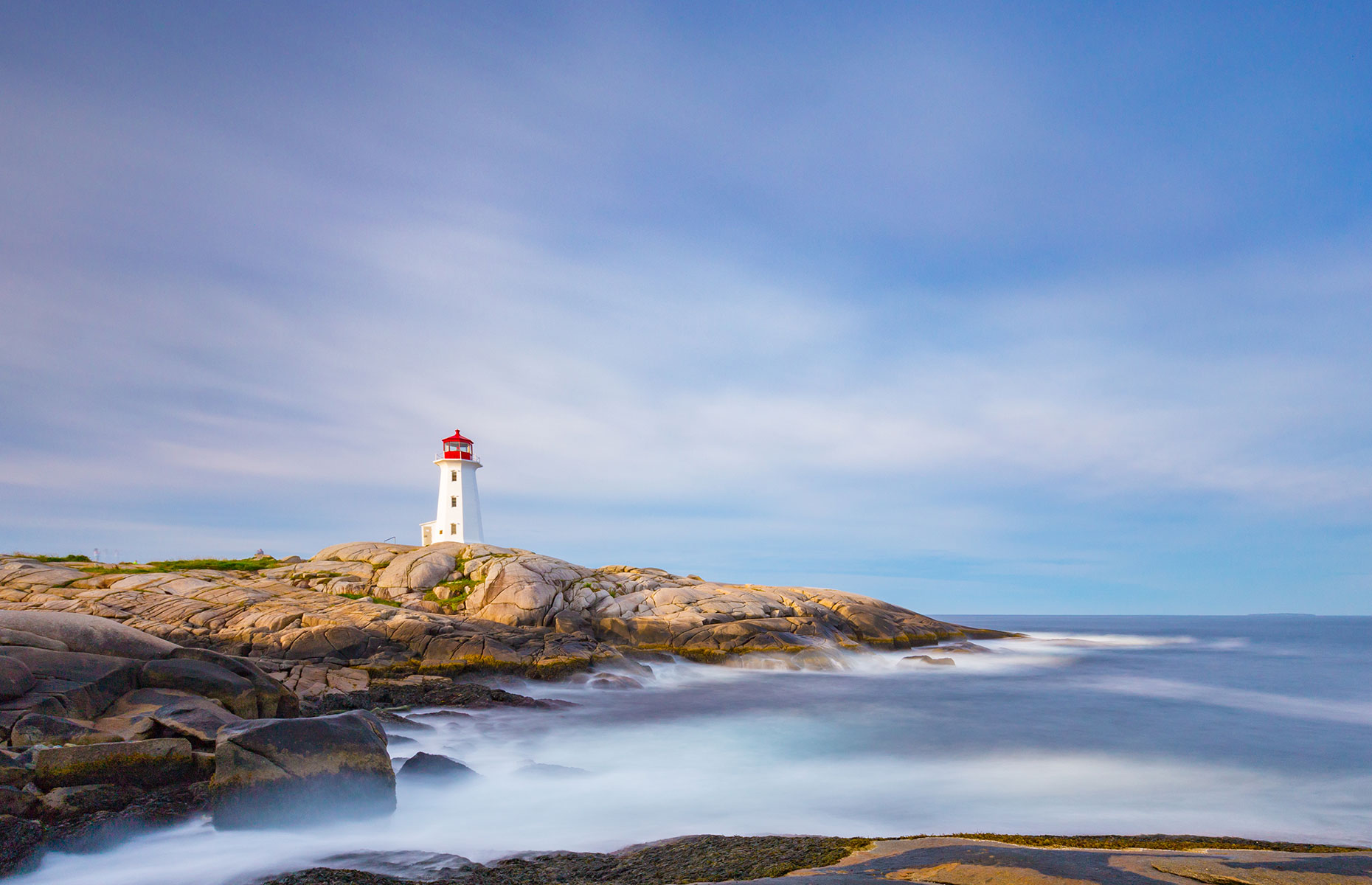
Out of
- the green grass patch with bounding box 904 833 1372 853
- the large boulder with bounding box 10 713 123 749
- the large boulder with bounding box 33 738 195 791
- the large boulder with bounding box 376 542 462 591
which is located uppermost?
the large boulder with bounding box 376 542 462 591

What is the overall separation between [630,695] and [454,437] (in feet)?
74.5

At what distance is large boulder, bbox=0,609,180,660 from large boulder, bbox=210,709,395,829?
3.77 meters

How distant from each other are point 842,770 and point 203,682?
9113mm

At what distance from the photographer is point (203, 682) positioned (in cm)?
905

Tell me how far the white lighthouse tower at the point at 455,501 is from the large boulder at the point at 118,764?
1144 inches

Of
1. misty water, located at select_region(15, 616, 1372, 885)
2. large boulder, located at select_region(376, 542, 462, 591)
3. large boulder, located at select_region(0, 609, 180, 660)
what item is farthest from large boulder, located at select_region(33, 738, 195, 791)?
large boulder, located at select_region(376, 542, 462, 591)

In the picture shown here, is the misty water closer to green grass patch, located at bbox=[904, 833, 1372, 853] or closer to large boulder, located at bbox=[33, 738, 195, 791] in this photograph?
large boulder, located at bbox=[33, 738, 195, 791]

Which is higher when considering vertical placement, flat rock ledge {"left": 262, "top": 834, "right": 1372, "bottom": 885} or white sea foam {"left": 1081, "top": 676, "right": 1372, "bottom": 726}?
flat rock ledge {"left": 262, "top": 834, "right": 1372, "bottom": 885}

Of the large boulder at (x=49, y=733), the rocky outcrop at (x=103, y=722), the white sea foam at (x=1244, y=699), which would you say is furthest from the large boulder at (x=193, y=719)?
the white sea foam at (x=1244, y=699)

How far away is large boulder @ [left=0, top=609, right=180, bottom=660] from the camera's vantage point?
941cm

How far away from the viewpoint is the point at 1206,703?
727 inches

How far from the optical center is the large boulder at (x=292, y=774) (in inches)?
268

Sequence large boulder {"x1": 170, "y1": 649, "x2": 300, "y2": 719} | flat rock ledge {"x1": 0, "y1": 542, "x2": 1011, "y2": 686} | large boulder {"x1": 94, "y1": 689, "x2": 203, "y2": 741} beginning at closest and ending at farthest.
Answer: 1. large boulder {"x1": 94, "y1": 689, "x2": 203, "y2": 741}
2. large boulder {"x1": 170, "y1": 649, "x2": 300, "y2": 719}
3. flat rock ledge {"x1": 0, "y1": 542, "x2": 1011, "y2": 686}

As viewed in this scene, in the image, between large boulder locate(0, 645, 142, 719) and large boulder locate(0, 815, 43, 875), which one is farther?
large boulder locate(0, 645, 142, 719)
